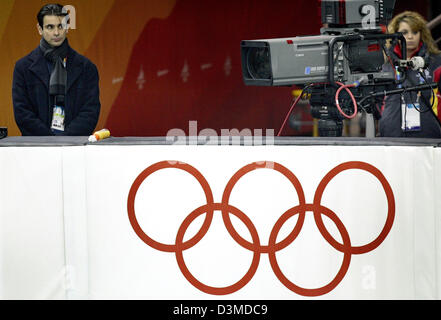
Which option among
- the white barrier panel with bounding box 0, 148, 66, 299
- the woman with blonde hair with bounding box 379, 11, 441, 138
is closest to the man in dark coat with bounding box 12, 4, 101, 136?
the white barrier panel with bounding box 0, 148, 66, 299

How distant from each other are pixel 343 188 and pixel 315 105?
2.90 feet

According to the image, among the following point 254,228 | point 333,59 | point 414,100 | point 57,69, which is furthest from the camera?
point 57,69

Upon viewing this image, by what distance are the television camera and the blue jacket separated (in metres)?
1.10

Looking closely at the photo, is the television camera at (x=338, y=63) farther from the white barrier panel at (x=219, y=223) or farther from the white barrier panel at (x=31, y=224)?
the white barrier panel at (x=31, y=224)

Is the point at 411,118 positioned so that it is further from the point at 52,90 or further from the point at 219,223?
the point at 52,90

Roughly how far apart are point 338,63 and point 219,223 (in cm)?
114

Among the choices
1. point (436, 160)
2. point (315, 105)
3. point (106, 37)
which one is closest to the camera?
point (436, 160)

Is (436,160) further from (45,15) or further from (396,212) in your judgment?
(45,15)

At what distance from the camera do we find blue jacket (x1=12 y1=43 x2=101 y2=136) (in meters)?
3.85

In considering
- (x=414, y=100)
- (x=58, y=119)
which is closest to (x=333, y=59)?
(x=414, y=100)

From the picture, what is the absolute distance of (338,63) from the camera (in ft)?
11.0
